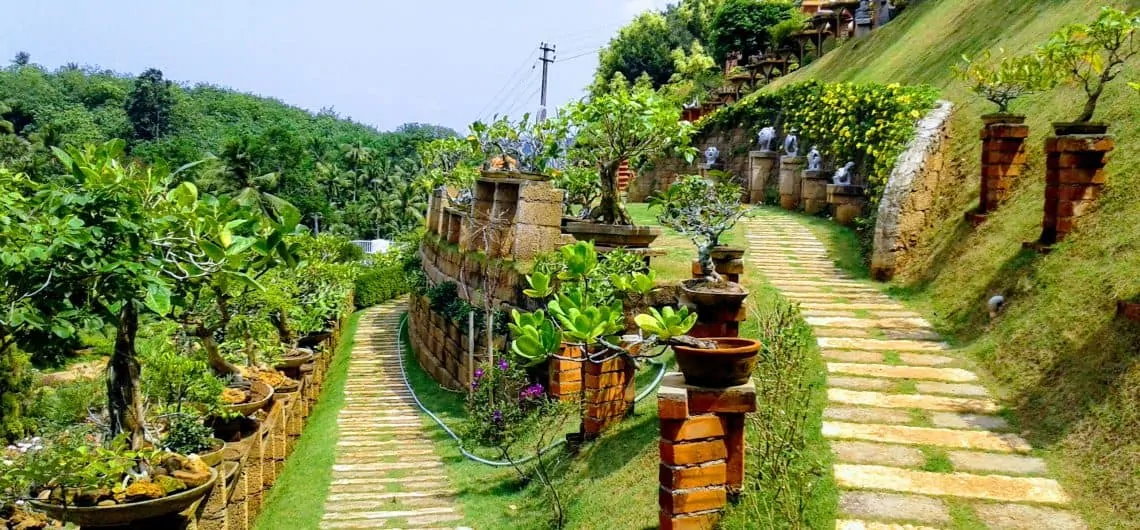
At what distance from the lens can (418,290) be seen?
17016 mm

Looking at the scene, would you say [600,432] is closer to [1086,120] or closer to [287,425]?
[287,425]

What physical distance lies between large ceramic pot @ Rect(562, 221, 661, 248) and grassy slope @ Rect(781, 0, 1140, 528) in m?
2.74

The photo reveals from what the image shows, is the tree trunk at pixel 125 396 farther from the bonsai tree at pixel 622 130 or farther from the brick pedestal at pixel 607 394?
the bonsai tree at pixel 622 130

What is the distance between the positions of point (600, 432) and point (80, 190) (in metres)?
4.27

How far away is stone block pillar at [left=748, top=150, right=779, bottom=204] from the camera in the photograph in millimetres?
18094

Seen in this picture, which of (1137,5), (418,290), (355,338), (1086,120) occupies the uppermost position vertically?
(1137,5)

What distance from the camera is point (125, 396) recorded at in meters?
5.60

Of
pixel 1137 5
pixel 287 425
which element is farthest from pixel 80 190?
pixel 1137 5

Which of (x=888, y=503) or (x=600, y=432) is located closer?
(x=888, y=503)

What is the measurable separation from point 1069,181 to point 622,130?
4.18 m

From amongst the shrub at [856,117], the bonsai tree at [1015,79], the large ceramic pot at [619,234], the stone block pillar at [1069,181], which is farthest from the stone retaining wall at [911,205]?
the large ceramic pot at [619,234]

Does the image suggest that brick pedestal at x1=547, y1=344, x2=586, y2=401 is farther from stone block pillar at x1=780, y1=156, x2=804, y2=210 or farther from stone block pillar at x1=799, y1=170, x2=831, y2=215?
stone block pillar at x1=780, y1=156, x2=804, y2=210

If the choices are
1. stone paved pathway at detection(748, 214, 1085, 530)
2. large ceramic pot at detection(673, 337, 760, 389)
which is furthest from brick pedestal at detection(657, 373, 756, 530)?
stone paved pathway at detection(748, 214, 1085, 530)

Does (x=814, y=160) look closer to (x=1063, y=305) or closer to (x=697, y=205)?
(x=697, y=205)
